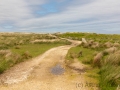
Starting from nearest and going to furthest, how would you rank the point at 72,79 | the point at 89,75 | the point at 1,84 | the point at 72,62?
1. the point at 1,84
2. the point at 72,79
3. the point at 89,75
4. the point at 72,62

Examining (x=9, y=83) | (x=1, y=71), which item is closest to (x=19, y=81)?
(x=9, y=83)

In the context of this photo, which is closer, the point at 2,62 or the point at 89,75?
the point at 89,75

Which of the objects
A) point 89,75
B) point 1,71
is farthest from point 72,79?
point 1,71

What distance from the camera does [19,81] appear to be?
1313cm

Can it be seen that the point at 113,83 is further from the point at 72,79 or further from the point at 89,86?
the point at 72,79

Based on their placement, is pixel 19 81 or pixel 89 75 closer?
pixel 19 81

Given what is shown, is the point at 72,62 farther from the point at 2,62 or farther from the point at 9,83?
the point at 9,83

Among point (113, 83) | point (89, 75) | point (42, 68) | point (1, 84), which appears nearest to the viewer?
point (113, 83)

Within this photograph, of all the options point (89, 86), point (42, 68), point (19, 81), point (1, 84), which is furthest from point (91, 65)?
point (1, 84)

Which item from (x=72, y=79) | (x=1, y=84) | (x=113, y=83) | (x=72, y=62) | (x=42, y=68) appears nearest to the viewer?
(x=113, y=83)

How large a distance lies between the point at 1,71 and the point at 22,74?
1.78m

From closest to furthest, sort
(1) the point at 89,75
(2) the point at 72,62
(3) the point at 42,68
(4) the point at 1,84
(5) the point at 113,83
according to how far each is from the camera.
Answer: (5) the point at 113,83
(4) the point at 1,84
(1) the point at 89,75
(3) the point at 42,68
(2) the point at 72,62

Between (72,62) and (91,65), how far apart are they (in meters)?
2.25

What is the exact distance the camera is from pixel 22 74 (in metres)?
15.0
